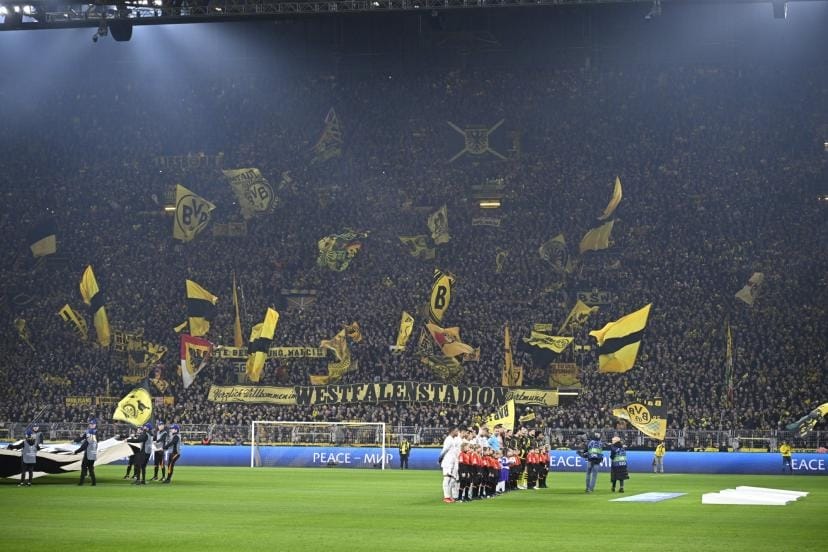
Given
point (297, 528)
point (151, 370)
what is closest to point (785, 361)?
point (151, 370)

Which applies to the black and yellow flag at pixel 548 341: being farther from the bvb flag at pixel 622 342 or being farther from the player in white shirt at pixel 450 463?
the player in white shirt at pixel 450 463

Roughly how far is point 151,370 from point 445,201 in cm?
1764

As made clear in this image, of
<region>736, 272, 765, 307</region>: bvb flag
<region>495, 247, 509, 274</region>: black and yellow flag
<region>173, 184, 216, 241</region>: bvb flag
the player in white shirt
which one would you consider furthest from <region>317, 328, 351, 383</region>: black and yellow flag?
the player in white shirt

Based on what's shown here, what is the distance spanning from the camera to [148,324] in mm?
58781

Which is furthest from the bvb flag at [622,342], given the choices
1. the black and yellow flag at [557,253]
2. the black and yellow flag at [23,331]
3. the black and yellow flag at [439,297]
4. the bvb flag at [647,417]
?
the black and yellow flag at [23,331]

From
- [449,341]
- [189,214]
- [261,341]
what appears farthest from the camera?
[189,214]

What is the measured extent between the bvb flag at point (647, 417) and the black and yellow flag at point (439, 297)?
12.4 metres

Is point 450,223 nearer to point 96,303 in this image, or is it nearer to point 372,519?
point 96,303

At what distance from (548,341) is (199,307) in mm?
18213

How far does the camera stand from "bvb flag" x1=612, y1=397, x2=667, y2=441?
4553 centimetres

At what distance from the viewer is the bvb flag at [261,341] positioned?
2224 inches

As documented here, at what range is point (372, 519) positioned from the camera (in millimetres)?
22172

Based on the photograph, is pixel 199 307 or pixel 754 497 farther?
pixel 199 307

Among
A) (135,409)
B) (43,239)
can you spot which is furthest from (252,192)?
(135,409)
